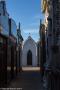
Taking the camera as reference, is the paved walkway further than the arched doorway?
No

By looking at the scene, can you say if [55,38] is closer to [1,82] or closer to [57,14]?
[57,14]

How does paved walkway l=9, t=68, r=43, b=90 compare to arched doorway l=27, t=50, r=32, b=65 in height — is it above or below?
below

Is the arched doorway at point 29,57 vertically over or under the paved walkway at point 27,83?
over

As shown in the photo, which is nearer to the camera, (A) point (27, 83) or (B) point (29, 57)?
(A) point (27, 83)

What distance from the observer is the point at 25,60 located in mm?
62938

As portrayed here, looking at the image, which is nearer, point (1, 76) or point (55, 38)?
point (55, 38)

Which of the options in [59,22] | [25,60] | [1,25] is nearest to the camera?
[59,22]

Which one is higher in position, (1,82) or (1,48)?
(1,48)

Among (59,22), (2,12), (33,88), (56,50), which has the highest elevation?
(2,12)

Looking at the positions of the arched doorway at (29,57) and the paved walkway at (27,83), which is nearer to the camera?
the paved walkway at (27,83)

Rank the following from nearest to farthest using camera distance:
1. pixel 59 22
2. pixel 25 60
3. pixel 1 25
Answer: pixel 59 22
pixel 1 25
pixel 25 60

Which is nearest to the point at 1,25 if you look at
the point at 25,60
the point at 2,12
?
the point at 2,12

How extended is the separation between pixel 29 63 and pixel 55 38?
48.4m

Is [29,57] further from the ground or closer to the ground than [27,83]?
further from the ground
